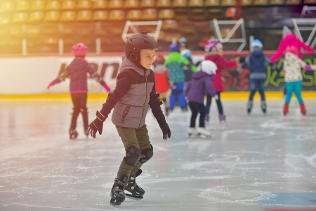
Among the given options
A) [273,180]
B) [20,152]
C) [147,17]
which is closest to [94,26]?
[147,17]

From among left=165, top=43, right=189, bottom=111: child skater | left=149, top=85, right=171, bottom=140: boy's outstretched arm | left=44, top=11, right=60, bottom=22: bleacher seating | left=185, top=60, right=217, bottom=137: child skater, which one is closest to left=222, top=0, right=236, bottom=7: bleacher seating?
left=44, top=11, right=60, bottom=22: bleacher seating

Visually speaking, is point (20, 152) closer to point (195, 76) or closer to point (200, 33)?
point (195, 76)

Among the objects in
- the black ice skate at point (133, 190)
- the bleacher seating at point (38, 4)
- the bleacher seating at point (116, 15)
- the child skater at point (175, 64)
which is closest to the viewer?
the black ice skate at point (133, 190)

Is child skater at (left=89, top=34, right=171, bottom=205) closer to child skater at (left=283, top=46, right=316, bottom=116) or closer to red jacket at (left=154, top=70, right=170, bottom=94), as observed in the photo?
red jacket at (left=154, top=70, right=170, bottom=94)

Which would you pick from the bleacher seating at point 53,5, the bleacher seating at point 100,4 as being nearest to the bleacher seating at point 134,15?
the bleacher seating at point 100,4

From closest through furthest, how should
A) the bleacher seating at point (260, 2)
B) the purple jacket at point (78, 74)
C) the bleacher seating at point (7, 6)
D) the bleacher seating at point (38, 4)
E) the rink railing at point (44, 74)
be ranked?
the purple jacket at point (78, 74) < the rink railing at point (44, 74) < the bleacher seating at point (260, 2) < the bleacher seating at point (38, 4) < the bleacher seating at point (7, 6)

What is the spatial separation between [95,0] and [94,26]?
78.8 inches

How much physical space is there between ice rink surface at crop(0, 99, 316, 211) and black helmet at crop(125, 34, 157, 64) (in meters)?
1.05

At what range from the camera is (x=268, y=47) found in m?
19.8

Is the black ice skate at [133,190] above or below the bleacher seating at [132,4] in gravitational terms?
below

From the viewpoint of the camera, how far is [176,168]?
21.8ft

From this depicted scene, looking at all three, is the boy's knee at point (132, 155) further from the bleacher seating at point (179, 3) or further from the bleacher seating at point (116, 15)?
the bleacher seating at point (179, 3)

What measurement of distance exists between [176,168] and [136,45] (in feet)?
7.30

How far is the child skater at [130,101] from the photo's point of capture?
470cm
